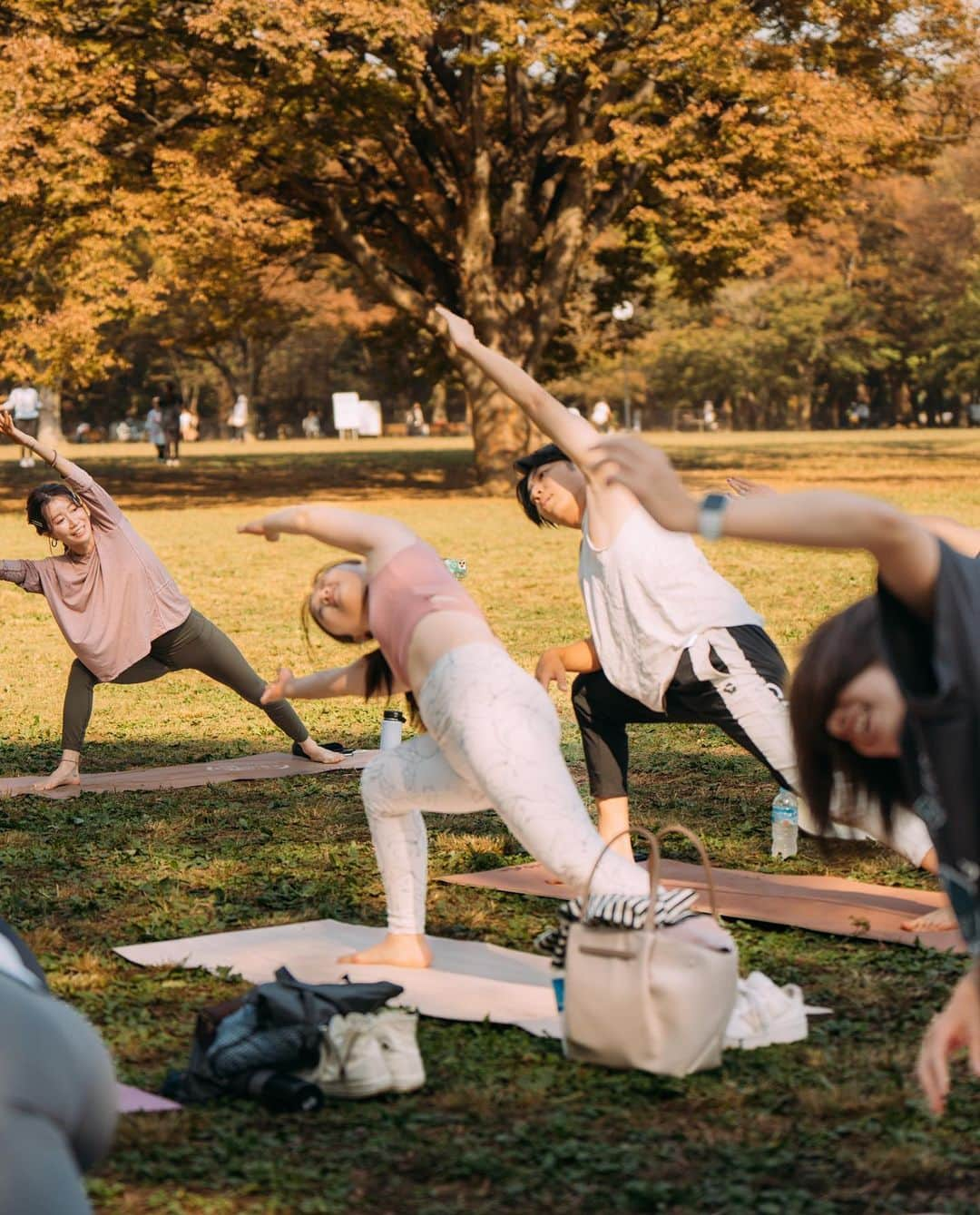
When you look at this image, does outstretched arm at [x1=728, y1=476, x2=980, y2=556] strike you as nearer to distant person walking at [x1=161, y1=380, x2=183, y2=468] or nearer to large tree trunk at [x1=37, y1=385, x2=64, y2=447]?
distant person walking at [x1=161, y1=380, x2=183, y2=468]

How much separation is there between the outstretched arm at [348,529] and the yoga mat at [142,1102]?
152 cm

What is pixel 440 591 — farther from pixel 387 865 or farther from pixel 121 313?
pixel 121 313

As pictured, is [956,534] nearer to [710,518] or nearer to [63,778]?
[710,518]

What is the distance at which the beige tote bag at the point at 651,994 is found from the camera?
4.35 meters

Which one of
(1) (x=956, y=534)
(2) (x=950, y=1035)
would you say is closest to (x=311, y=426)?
(1) (x=956, y=534)

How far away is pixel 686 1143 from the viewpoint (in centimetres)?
407

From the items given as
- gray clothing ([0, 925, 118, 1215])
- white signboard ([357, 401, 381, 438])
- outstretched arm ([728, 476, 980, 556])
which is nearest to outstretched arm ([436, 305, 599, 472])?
outstretched arm ([728, 476, 980, 556])

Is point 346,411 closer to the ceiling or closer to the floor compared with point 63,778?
closer to the ceiling

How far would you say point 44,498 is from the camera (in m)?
8.34

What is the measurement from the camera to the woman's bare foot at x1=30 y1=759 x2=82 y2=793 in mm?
8492

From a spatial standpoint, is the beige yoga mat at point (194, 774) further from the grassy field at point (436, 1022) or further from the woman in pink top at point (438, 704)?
the woman in pink top at point (438, 704)

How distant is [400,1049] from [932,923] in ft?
7.38

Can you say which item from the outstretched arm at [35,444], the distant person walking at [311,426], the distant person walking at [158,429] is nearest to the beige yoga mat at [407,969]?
the outstretched arm at [35,444]

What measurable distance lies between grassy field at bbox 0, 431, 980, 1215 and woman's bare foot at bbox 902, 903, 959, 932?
0.22 m
